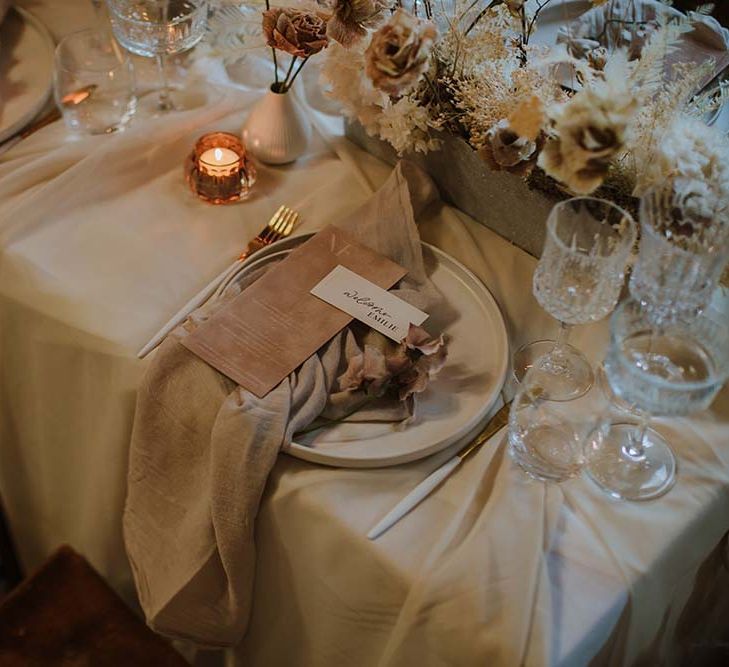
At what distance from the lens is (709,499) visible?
0.85 meters

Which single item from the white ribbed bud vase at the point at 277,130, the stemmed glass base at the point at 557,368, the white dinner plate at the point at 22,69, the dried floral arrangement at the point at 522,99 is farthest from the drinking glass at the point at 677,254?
the white dinner plate at the point at 22,69

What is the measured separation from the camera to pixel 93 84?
123 cm

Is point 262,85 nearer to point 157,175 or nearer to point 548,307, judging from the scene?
point 157,175

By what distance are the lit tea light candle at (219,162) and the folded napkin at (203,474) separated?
0.25 metres

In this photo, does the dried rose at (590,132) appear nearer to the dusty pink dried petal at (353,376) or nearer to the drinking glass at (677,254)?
the drinking glass at (677,254)

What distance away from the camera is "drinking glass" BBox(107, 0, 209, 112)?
1.23 metres

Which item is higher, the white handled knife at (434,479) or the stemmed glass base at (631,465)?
the stemmed glass base at (631,465)

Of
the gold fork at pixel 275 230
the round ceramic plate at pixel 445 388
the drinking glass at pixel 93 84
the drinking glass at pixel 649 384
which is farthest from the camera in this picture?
the drinking glass at pixel 93 84

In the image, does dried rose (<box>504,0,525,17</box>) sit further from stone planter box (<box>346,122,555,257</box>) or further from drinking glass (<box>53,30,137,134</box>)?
drinking glass (<box>53,30,137,134</box>)

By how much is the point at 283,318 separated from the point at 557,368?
0.30 m

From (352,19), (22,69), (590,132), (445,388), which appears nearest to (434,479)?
(445,388)

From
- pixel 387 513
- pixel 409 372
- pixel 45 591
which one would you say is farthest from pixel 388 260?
pixel 45 591

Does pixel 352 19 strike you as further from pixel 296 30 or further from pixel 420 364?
pixel 420 364

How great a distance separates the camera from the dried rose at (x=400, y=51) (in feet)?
2.84
